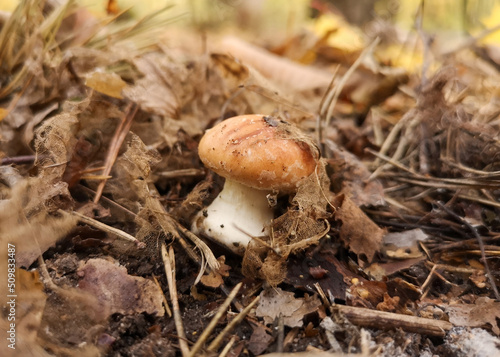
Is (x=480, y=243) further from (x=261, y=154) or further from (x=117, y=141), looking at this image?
(x=117, y=141)

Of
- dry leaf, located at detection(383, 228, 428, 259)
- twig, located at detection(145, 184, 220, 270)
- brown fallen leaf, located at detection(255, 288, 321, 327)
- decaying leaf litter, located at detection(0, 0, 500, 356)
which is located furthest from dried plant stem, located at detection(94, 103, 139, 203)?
dry leaf, located at detection(383, 228, 428, 259)

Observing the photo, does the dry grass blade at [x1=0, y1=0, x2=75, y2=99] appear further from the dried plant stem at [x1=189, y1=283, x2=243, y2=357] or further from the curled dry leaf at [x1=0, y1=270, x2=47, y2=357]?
the dried plant stem at [x1=189, y1=283, x2=243, y2=357]

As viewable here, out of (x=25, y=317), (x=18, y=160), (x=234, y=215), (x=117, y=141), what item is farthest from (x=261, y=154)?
(x=18, y=160)

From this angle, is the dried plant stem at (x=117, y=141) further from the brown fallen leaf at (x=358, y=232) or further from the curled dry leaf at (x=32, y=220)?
the brown fallen leaf at (x=358, y=232)

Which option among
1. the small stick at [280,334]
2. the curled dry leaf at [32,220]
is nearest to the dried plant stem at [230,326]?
the small stick at [280,334]

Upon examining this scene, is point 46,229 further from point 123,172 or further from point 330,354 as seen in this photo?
point 330,354

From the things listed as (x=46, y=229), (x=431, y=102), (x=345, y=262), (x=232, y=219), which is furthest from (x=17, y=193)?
(x=431, y=102)
